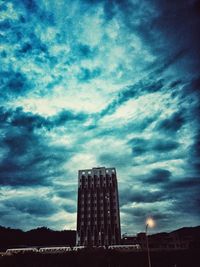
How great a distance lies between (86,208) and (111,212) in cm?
1235

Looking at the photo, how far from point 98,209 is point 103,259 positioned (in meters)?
61.8

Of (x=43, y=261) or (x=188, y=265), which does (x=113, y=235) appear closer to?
(x=188, y=265)

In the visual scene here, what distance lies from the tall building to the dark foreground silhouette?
47.5 m

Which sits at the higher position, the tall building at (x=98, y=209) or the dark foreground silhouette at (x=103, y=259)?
the tall building at (x=98, y=209)


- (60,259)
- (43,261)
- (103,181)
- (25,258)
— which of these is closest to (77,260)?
(60,259)

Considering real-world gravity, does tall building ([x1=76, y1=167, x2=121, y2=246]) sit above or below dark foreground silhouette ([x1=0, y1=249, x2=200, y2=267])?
above

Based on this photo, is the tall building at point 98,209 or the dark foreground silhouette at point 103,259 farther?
the tall building at point 98,209

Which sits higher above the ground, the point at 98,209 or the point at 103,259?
the point at 98,209

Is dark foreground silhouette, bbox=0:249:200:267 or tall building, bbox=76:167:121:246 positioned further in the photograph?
tall building, bbox=76:167:121:246

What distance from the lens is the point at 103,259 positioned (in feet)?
A: 182

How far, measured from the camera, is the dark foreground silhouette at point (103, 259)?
49188 mm

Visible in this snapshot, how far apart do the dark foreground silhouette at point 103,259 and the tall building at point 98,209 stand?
47512mm

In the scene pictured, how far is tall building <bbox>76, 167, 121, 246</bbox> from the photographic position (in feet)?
362

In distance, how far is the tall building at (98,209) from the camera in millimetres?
110312
